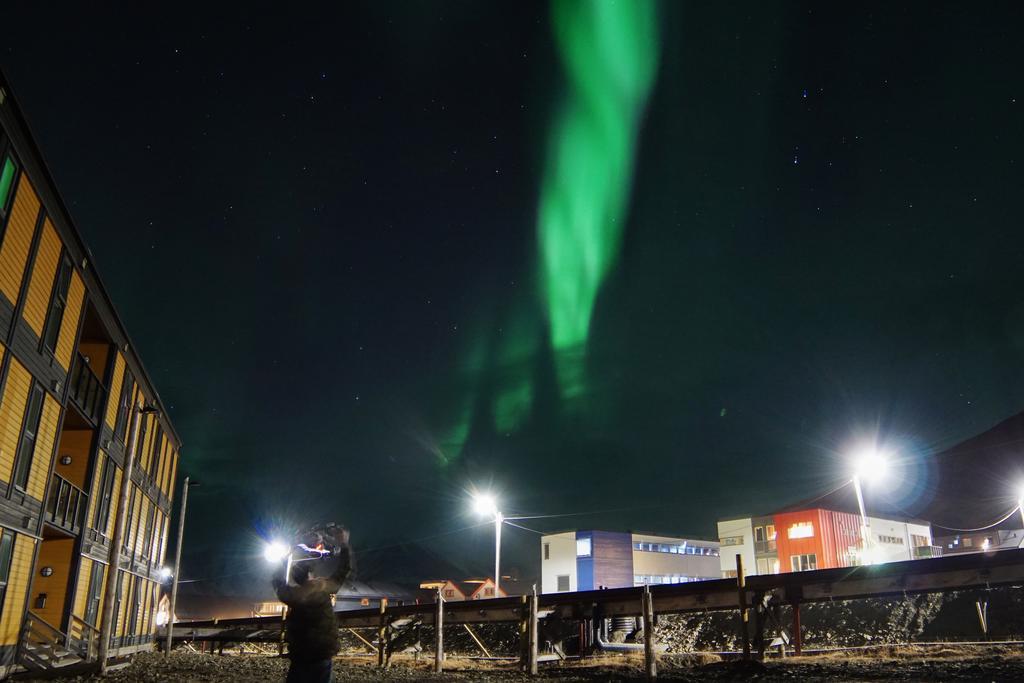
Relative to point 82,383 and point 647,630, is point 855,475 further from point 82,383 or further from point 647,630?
point 82,383

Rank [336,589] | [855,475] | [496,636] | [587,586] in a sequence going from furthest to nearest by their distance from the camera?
[587,586], [496,636], [855,475], [336,589]

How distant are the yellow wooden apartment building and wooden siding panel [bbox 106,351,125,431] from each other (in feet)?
0.18

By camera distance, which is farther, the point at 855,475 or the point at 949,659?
the point at 855,475

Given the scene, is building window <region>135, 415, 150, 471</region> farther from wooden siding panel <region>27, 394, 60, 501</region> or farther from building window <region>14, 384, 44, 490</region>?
building window <region>14, 384, 44, 490</region>

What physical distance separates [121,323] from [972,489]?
662 feet

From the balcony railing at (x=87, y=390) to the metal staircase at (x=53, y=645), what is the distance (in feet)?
23.2

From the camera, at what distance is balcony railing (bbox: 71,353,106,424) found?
2525 centimetres

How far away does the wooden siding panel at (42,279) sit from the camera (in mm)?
19859

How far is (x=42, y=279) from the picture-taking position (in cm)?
2058

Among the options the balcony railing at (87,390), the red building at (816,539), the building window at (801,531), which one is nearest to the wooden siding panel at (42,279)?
the balcony railing at (87,390)

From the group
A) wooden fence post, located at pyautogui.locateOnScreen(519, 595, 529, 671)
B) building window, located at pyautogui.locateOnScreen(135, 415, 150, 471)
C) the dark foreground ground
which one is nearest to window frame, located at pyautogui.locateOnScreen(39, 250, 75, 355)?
the dark foreground ground

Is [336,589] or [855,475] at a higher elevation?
[855,475]

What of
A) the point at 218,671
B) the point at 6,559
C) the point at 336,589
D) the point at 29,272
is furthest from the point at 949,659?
the point at 29,272

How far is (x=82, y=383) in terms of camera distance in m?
25.9
